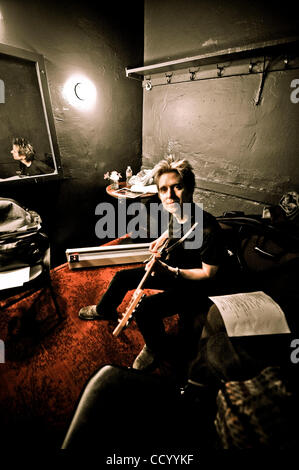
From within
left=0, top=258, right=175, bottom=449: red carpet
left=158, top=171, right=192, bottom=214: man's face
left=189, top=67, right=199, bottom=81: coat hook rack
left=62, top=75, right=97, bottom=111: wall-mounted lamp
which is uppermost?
left=189, top=67, right=199, bottom=81: coat hook rack

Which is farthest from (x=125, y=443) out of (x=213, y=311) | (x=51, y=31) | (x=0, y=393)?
(x=51, y=31)

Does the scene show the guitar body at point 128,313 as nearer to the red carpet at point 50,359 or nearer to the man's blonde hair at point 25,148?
the red carpet at point 50,359

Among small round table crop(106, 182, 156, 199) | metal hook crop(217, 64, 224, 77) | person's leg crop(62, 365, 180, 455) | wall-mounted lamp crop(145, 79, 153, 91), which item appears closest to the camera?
person's leg crop(62, 365, 180, 455)

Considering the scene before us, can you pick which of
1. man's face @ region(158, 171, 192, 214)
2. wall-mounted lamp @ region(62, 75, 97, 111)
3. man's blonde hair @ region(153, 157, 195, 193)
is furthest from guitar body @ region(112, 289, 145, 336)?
wall-mounted lamp @ region(62, 75, 97, 111)

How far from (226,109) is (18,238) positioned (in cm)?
343

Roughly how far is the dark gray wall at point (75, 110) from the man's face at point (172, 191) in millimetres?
2195

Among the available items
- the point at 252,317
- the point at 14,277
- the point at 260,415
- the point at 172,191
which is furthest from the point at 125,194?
the point at 260,415

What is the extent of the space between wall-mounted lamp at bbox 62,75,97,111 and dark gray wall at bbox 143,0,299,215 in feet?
4.12

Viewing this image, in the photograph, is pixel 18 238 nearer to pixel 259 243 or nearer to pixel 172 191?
pixel 172 191

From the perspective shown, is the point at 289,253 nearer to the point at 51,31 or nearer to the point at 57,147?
the point at 57,147

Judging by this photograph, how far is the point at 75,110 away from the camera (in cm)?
334

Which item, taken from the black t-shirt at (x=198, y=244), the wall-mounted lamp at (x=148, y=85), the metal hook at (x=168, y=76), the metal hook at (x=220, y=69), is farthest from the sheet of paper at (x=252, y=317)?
the wall-mounted lamp at (x=148, y=85)

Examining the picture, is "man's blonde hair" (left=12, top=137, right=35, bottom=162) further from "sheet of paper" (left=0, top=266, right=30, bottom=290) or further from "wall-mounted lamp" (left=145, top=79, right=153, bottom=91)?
"wall-mounted lamp" (left=145, top=79, right=153, bottom=91)

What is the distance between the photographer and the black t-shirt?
1.83 meters
